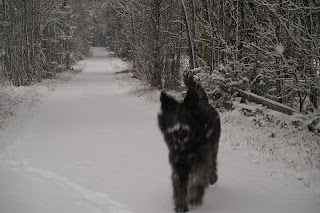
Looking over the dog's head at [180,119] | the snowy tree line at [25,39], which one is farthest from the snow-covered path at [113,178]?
the snowy tree line at [25,39]

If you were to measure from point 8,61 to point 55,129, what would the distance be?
14.8m

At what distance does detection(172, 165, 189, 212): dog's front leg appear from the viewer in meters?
3.71

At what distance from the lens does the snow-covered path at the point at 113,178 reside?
4.11m

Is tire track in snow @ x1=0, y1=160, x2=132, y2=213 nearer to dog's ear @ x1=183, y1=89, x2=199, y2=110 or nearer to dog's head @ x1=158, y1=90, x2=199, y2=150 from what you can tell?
dog's head @ x1=158, y1=90, x2=199, y2=150

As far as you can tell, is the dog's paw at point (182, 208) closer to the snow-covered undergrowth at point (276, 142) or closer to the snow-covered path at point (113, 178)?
the snow-covered path at point (113, 178)

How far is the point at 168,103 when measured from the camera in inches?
153

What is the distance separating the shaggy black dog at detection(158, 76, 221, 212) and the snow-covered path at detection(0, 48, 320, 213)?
0.34 m

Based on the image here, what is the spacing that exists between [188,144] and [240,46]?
8.22 m

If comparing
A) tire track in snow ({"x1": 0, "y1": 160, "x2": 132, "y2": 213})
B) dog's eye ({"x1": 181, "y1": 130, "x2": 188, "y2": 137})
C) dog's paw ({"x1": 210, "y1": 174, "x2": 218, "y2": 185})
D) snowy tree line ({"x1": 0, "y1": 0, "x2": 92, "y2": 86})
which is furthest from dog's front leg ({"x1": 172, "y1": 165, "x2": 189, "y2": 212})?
snowy tree line ({"x1": 0, "y1": 0, "x2": 92, "y2": 86})

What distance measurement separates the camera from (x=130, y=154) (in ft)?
22.2

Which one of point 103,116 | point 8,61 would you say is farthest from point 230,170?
point 8,61

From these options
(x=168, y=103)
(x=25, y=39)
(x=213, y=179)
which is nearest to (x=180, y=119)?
(x=168, y=103)

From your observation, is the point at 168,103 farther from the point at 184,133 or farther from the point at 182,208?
the point at 182,208

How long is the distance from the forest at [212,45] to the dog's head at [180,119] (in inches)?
143
